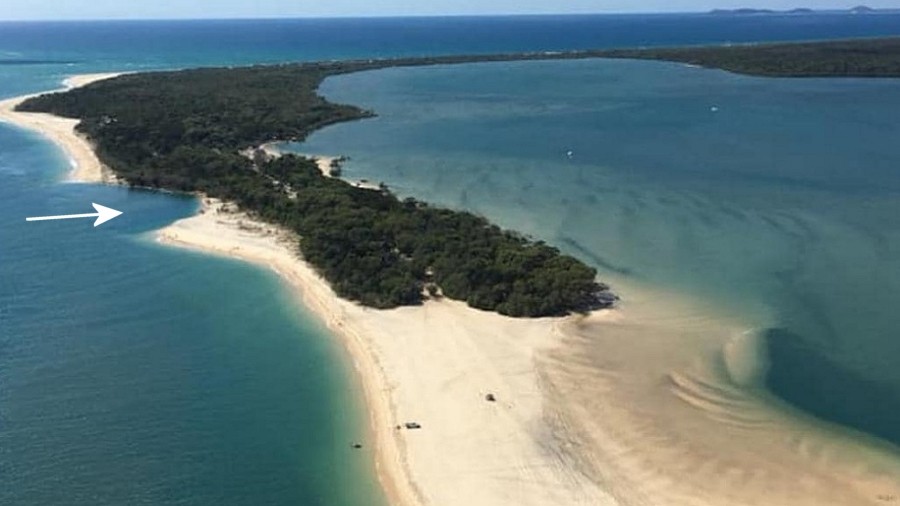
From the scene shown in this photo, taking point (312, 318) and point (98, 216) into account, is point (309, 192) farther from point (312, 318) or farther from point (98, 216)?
point (312, 318)

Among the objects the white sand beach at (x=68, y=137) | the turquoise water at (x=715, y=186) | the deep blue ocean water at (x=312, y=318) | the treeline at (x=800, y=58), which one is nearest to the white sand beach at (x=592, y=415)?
the deep blue ocean water at (x=312, y=318)

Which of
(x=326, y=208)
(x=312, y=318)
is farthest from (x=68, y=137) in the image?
(x=312, y=318)

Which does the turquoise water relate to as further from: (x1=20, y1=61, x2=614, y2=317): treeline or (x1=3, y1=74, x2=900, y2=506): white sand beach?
(x1=20, y1=61, x2=614, y2=317): treeline

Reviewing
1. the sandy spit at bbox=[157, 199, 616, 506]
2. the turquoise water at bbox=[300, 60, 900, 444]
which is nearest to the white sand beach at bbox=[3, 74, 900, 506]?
the sandy spit at bbox=[157, 199, 616, 506]

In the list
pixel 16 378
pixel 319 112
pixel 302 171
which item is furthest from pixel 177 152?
pixel 16 378

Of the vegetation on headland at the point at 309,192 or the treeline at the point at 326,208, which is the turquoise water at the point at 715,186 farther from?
the treeline at the point at 326,208
